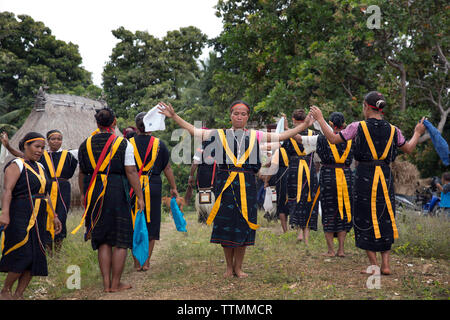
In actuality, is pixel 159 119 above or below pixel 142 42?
below

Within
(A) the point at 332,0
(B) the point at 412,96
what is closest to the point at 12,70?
(A) the point at 332,0

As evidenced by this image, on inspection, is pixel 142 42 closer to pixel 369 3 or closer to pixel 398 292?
pixel 369 3

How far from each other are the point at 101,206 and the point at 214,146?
1.49m

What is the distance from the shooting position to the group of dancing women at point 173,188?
15.5 feet

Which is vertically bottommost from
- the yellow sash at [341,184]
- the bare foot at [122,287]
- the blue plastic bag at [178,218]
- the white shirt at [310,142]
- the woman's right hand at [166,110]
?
the bare foot at [122,287]

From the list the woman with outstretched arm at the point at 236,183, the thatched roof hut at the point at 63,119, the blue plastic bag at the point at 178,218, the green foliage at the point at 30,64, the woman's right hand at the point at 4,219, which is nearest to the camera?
the woman's right hand at the point at 4,219

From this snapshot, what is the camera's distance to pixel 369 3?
11617 millimetres

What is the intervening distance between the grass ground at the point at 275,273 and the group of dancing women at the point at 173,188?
11.7 inches

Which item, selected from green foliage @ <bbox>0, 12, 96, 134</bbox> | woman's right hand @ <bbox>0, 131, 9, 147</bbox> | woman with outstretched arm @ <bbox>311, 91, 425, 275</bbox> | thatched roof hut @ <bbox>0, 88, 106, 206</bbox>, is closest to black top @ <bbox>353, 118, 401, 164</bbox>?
woman with outstretched arm @ <bbox>311, 91, 425, 275</bbox>

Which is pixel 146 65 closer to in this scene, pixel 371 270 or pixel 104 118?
pixel 104 118

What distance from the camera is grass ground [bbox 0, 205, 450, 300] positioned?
14.9 feet

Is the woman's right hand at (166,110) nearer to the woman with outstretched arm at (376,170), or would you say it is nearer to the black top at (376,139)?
the woman with outstretched arm at (376,170)

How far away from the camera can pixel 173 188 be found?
6133 mm

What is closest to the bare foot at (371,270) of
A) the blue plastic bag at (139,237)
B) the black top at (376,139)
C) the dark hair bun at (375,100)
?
the black top at (376,139)
